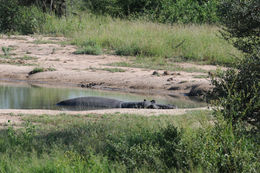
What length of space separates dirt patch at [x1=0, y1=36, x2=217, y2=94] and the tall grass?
2.91ft

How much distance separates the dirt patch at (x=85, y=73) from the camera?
1479cm

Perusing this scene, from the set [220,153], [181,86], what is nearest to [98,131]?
[220,153]

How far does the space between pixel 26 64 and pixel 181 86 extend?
19.9ft

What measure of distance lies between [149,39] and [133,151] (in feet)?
45.1

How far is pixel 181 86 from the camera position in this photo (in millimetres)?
14430

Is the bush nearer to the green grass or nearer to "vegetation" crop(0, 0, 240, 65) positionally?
"vegetation" crop(0, 0, 240, 65)

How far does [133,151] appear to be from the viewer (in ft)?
18.8

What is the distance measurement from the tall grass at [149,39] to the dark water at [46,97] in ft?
14.3

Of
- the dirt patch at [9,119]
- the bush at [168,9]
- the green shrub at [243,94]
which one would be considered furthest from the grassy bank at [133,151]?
the bush at [168,9]

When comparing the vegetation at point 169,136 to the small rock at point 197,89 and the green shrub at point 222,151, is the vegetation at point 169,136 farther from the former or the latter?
→ the small rock at point 197,89

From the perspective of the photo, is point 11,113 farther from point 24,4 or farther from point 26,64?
point 24,4

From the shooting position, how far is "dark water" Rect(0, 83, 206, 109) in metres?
12.3

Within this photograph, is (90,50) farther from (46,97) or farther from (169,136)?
(169,136)

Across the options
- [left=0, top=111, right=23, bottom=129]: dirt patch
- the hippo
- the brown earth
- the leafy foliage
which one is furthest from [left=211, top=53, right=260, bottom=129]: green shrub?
the brown earth
